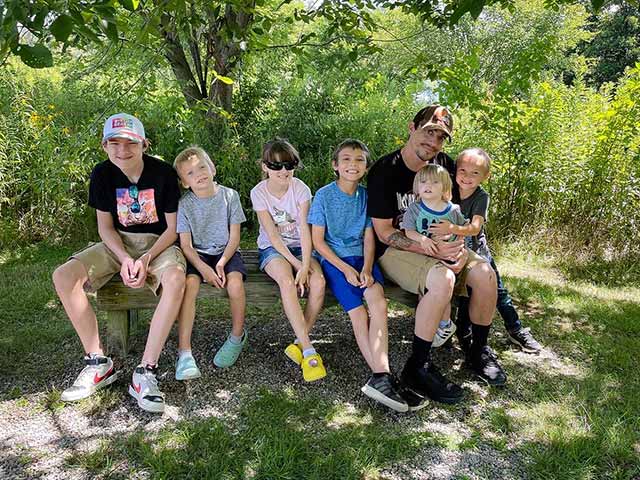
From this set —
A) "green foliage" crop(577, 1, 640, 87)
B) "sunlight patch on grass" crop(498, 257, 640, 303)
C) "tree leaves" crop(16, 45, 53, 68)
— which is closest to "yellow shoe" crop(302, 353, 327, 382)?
"tree leaves" crop(16, 45, 53, 68)

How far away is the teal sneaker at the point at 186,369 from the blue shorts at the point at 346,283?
849mm

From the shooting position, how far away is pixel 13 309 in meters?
3.98

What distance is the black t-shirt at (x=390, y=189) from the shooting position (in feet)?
10.1

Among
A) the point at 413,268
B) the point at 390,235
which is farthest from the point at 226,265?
the point at 413,268

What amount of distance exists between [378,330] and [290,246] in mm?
764

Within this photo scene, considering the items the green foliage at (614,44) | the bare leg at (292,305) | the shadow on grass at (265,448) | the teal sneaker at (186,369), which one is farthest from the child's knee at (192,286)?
the green foliage at (614,44)

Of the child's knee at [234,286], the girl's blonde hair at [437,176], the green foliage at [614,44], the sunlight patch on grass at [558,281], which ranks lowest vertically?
the sunlight patch on grass at [558,281]

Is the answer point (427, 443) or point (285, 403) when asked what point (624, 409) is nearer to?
point (427, 443)

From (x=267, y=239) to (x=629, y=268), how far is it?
12.7 ft

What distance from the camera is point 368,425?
2.57 metres

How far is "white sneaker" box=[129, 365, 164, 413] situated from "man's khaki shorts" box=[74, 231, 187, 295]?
1.47 ft

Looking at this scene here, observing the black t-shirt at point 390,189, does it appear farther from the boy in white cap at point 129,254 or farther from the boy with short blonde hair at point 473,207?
the boy in white cap at point 129,254

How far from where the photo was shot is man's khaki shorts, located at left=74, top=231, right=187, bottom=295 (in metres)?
2.92

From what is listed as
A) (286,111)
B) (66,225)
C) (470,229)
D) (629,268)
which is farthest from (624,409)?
(66,225)
